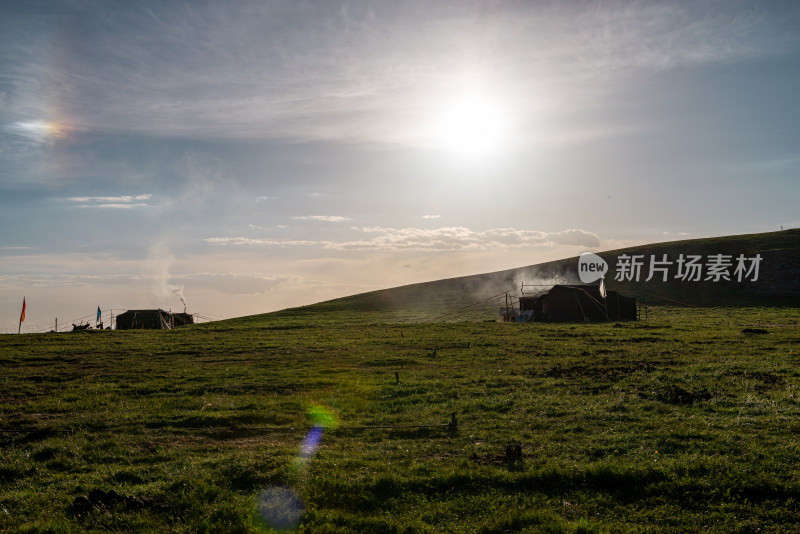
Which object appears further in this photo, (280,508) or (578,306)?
(578,306)

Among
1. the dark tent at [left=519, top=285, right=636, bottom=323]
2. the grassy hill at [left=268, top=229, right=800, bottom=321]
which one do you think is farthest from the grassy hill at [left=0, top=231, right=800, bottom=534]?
the grassy hill at [left=268, top=229, right=800, bottom=321]

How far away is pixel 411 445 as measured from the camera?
15297 millimetres

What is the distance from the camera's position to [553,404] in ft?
65.6

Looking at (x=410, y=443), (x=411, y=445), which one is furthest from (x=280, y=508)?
(x=410, y=443)

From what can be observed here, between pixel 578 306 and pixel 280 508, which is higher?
pixel 578 306

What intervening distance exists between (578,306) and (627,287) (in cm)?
4627

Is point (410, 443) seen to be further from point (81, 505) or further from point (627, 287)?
point (627, 287)

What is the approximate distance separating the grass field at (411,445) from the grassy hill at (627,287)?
188ft

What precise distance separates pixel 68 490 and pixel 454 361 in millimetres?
23593

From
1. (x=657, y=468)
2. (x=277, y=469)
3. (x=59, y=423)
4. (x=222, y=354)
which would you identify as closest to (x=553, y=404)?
(x=657, y=468)

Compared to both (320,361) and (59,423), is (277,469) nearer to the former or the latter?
(59,423)

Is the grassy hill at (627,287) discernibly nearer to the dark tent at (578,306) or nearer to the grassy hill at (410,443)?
the dark tent at (578,306)

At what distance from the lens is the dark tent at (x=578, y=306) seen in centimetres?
6888

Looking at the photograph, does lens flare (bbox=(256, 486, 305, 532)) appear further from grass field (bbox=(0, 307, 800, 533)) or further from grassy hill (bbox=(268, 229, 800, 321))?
grassy hill (bbox=(268, 229, 800, 321))
